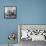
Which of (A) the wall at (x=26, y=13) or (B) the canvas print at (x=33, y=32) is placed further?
(A) the wall at (x=26, y=13)

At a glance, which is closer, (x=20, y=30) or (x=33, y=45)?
(x=33, y=45)

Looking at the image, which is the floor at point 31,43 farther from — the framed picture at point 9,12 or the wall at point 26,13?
the framed picture at point 9,12

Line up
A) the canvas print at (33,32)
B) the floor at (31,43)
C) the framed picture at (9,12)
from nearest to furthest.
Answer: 1. the floor at (31,43)
2. the canvas print at (33,32)
3. the framed picture at (9,12)

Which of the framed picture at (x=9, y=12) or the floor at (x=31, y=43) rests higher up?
the framed picture at (x=9, y=12)

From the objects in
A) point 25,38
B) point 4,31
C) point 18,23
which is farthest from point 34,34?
point 4,31

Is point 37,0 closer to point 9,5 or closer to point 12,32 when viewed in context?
point 9,5

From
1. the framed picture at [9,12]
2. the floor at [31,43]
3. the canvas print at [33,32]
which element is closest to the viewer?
the floor at [31,43]

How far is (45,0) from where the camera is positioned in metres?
4.26

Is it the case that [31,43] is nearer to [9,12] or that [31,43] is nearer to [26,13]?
[26,13]

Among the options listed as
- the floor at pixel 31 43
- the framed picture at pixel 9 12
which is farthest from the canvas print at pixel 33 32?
the framed picture at pixel 9 12

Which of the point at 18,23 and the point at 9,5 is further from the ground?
the point at 9,5

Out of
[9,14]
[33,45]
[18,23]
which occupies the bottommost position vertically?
[33,45]

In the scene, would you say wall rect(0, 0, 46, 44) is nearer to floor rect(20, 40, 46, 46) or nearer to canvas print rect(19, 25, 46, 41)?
canvas print rect(19, 25, 46, 41)

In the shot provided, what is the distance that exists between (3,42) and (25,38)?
73 centimetres
